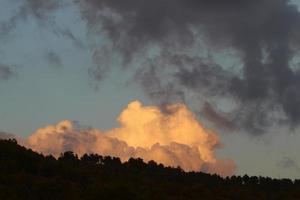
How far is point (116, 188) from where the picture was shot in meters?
129

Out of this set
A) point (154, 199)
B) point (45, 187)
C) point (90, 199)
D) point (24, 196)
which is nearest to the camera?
point (90, 199)

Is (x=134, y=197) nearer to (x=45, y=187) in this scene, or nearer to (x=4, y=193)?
(x=4, y=193)

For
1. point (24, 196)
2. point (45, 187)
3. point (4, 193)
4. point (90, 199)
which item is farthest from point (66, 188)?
point (90, 199)

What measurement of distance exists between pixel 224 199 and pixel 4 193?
236 ft

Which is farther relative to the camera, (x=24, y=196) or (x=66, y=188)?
(x=66, y=188)

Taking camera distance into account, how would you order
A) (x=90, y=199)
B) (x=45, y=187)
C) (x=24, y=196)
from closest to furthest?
(x=90, y=199), (x=24, y=196), (x=45, y=187)

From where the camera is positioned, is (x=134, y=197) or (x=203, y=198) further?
(x=203, y=198)

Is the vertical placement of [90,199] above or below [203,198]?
below

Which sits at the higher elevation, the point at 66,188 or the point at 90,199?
the point at 66,188

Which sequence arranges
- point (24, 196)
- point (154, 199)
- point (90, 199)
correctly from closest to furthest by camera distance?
point (90, 199) → point (154, 199) → point (24, 196)

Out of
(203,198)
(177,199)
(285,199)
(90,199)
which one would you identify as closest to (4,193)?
Answer: (90,199)

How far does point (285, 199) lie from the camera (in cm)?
19875

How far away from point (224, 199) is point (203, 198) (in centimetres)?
722

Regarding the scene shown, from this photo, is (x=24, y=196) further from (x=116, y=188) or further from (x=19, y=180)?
(x=116, y=188)
